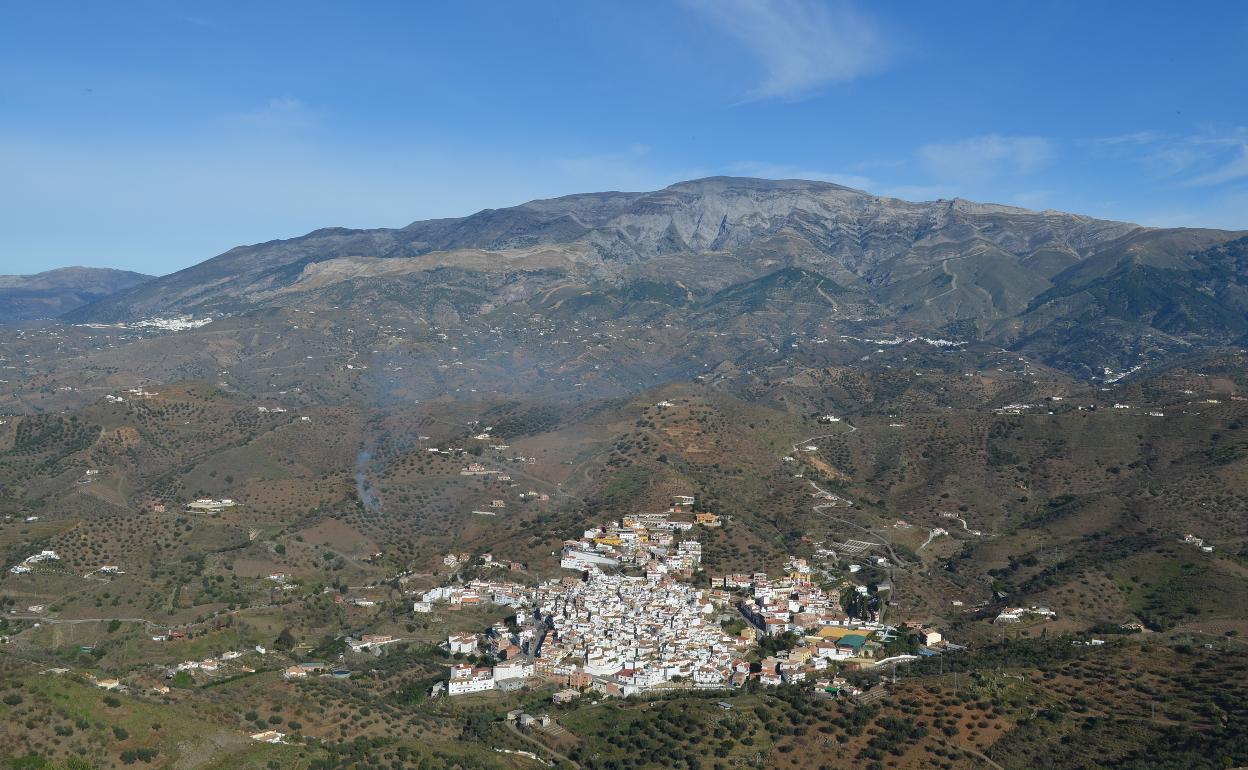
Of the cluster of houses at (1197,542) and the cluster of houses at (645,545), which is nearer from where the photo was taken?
the cluster of houses at (645,545)

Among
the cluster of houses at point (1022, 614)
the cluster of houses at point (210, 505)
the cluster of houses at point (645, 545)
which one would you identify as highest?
the cluster of houses at point (210, 505)

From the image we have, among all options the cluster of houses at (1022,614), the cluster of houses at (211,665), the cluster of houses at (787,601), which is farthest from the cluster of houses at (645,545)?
the cluster of houses at (211,665)

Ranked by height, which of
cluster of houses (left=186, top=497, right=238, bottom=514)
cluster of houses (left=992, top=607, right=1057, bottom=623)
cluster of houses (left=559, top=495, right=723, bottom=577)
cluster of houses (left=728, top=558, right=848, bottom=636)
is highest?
cluster of houses (left=186, top=497, right=238, bottom=514)

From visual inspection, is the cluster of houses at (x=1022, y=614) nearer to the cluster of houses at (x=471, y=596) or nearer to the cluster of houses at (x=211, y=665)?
the cluster of houses at (x=471, y=596)

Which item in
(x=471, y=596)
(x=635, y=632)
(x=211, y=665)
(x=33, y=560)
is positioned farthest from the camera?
(x=33, y=560)

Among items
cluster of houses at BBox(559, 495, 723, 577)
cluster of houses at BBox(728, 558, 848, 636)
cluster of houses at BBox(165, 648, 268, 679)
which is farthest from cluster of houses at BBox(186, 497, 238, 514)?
cluster of houses at BBox(728, 558, 848, 636)

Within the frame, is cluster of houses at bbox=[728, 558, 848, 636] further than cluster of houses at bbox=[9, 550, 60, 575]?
No

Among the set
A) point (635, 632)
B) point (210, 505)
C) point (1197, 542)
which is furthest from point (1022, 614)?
point (210, 505)

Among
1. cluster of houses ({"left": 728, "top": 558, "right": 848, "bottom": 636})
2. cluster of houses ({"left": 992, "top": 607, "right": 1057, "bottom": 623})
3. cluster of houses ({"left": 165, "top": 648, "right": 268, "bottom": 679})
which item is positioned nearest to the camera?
cluster of houses ({"left": 165, "top": 648, "right": 268, "bottom": 679})

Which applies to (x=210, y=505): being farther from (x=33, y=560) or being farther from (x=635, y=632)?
(x=635, y=632)

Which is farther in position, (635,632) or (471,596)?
(471,596)

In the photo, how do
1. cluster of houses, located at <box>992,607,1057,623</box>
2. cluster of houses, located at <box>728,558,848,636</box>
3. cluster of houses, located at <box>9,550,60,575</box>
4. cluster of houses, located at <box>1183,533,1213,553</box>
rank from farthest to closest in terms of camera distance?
cluster of houses, located at <box>1183,533,1213,553</box>, cluster of houses, located at <box>9,550,60,575</box>, cluster of houses, located at <box>992,607,1057,623</box>, cluster of houses, located at <box>728,558,848,636</box>

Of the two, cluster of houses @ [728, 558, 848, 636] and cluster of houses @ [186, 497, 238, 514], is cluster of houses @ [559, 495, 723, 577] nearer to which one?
cluster of houses @ [728, 558, 848, 636]
